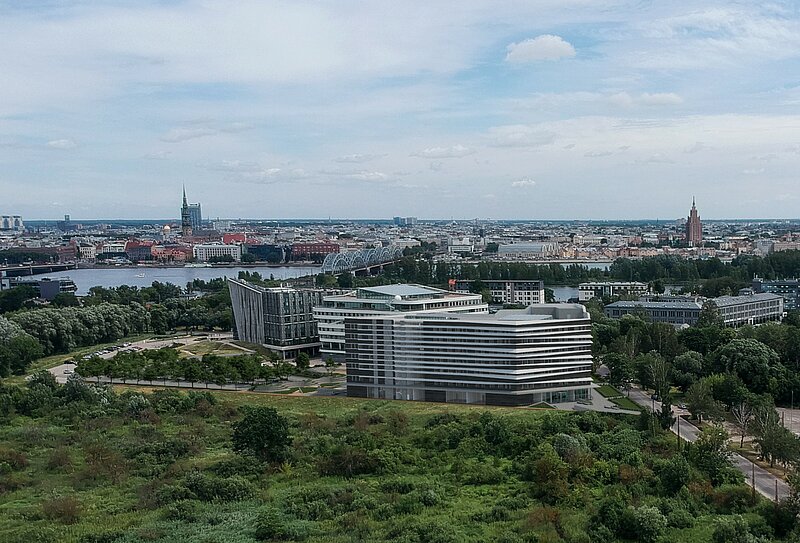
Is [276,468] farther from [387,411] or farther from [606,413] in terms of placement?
[606,413]

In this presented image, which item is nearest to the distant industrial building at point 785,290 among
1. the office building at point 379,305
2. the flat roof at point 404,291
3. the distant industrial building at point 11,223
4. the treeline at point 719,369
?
the treeline at point 719,369

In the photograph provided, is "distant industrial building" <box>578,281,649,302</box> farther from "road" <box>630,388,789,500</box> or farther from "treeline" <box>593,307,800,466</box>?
"road" <box>630,388,789,500</box>

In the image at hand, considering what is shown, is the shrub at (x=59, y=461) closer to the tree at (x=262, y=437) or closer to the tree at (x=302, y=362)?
the tree at (x=262, y=437)

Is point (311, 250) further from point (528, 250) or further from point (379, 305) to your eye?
point (379, 305)

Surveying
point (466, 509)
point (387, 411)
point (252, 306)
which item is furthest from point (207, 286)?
point (466, 509)

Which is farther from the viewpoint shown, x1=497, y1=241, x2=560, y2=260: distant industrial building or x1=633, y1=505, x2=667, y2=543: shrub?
x1=497, y1=241, x2=560, y2=260: distant industrial building

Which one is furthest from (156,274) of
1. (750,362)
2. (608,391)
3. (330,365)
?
(750,362)

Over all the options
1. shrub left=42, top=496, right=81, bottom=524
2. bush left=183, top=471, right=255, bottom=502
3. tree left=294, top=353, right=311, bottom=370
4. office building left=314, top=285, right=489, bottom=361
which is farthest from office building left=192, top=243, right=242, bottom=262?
shrub left=42, top=496, right=81, bottom=524
